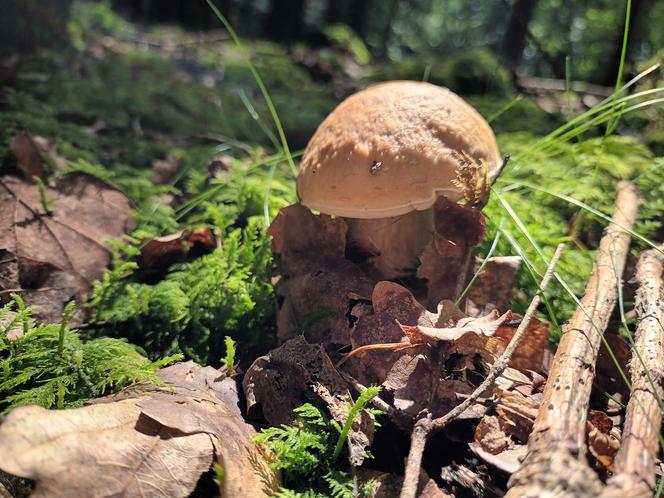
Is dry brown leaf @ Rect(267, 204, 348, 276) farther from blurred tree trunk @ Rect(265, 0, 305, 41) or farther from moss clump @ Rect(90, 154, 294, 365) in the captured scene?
blurred tree trunk @ Rect(265, 0, 305, 41)

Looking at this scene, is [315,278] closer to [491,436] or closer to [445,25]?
[491,436]

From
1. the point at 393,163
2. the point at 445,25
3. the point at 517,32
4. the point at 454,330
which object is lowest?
the point at 454,330

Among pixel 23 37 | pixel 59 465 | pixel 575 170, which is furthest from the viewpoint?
pixel 23 37

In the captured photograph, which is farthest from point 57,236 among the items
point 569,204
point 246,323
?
point 569,204

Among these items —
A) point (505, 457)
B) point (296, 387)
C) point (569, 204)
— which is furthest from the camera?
point (569, 204)

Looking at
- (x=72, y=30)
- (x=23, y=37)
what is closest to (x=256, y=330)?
(x=23, y=37)

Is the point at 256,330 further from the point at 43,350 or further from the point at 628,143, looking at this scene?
the point at 628,143

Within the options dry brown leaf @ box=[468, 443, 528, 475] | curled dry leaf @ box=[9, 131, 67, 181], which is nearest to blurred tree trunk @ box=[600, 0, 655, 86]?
dry brown leaf @ box=[468, 443, 528, 475]

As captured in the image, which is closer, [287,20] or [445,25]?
[287,20]
